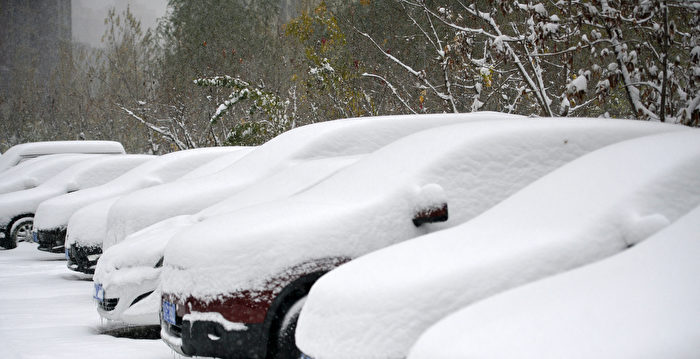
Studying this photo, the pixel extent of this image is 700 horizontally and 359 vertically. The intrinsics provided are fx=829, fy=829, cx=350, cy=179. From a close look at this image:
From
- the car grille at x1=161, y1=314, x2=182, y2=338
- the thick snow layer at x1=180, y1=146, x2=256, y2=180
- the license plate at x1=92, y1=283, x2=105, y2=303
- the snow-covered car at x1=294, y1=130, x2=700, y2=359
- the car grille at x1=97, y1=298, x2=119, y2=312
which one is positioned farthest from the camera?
the thick snow layer at x1=180, y1=146, x2=256, y2=180

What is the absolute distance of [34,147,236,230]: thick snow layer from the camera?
11156 millimetres

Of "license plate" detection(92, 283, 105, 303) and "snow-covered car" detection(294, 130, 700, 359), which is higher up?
"snow-covered car" detection(294, 130, 700, 359)

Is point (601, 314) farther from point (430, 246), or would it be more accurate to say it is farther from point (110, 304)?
point (110, 304)

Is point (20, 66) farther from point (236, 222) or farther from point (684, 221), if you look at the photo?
point (684, 221)

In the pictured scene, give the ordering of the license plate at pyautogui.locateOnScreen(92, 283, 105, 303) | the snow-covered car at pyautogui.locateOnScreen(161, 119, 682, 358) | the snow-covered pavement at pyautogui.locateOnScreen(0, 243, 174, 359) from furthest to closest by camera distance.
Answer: the license plate at pyautogui.locateOnScreen(92, 283, 105, 303) → the snow-covered pavement at pyautogui.locateOnScreen(0, 243, 174, 359) → the snow-covered car at pyautogui.locateOnScreen(161, 119, 682, 358)

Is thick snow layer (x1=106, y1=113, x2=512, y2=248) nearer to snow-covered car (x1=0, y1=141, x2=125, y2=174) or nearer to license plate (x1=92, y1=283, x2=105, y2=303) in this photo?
license plate (x1=92, y1=283, x2=105, y2=303)

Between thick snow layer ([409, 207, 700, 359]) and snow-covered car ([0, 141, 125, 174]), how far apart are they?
15048 mm

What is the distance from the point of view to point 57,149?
17.5m

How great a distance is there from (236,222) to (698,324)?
3312 millimetres

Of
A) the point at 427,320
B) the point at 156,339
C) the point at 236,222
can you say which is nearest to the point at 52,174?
the point at 156,339

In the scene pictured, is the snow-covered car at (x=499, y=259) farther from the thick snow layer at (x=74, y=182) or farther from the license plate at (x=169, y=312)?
the thick snow layer at (x=74, y=182)

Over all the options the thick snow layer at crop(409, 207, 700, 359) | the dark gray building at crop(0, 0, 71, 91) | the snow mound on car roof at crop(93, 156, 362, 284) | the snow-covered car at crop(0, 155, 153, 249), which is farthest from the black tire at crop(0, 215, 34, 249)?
the dark gray building at crop(0, 0, 71, 91)

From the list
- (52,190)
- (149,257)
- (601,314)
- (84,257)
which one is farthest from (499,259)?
(52,190)

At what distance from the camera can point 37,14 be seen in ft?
194
